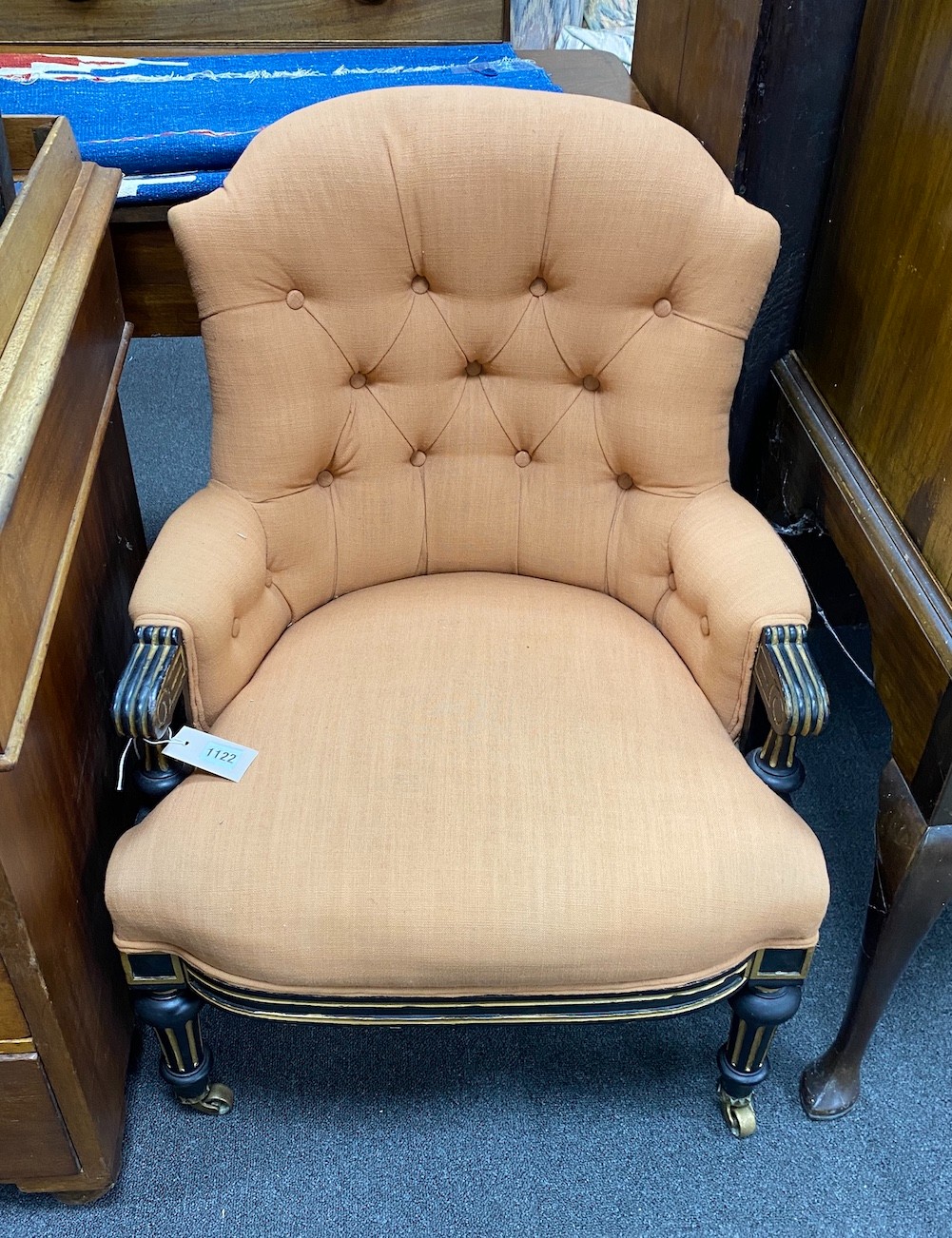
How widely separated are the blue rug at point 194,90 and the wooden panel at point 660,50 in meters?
0.16

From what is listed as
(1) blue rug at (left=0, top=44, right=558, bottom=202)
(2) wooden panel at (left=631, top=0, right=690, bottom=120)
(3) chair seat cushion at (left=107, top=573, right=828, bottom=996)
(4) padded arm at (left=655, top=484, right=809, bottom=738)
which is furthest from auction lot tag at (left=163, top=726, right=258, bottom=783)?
(2) wooden panel at (left=631, top=0, right=690, bottom=120)

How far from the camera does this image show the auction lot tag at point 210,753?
3.67ft

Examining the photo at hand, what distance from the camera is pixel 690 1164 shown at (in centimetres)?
128

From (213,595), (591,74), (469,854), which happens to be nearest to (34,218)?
(213,595)

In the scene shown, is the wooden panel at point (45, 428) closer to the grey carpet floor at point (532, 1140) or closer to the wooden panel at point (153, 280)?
the wooden panel at point (153, 280)

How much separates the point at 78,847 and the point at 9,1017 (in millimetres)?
189

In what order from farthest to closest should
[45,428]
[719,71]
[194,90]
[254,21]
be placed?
[254,21]
[194,90]
[719,71]
[45,428]

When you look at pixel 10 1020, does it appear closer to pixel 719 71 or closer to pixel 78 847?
pixel 78 847

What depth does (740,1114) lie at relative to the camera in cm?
129

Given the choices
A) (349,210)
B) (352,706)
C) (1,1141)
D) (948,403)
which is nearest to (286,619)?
(352,706)

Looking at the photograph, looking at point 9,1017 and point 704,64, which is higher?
point 704,64

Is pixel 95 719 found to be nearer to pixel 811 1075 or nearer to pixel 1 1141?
pixel 1 1141

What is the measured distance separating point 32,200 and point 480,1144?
1.18m

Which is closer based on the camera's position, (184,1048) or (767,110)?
(184,1048)
